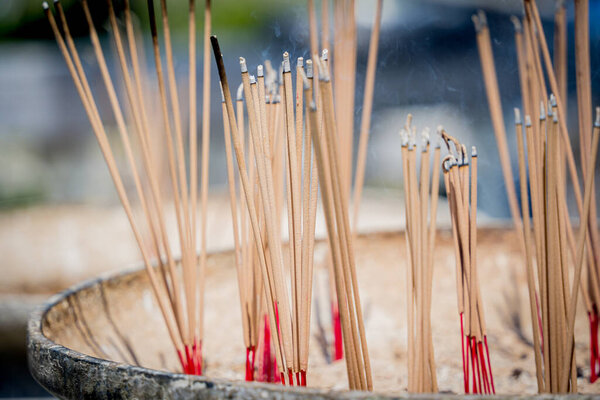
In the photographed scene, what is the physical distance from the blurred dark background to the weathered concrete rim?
16.0 inches

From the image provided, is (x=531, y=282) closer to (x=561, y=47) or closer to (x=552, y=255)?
(x=552, y=255)

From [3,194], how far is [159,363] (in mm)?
3641

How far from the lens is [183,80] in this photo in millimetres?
2012

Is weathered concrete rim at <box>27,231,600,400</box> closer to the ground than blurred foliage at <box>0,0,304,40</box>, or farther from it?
closer to the ground

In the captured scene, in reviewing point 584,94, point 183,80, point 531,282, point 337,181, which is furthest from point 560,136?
point 183,80

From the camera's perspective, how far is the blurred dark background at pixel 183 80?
47.4 inches

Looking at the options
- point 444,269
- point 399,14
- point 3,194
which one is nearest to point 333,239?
point 444,269

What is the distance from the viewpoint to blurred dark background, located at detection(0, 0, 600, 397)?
1.20 meters

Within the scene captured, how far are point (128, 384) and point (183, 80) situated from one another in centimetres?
186

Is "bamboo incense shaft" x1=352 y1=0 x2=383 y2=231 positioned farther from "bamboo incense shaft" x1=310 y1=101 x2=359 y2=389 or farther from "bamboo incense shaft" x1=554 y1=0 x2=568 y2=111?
"bamboo incense shaft" x1=310 y1=101 x2=359 y2=389

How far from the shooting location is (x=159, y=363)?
1.69ft

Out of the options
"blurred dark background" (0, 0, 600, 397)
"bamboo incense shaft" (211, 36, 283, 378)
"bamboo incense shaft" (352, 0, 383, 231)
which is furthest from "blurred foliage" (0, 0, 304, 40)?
"bamboo incense shaft" (211, 36, 283, 378)

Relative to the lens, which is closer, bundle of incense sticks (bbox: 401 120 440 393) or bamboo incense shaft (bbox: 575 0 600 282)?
bundle of incense sticks (bbox: 401 120 440 393)

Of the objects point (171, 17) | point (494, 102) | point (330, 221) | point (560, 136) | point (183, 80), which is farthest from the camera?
point (171, 17)
